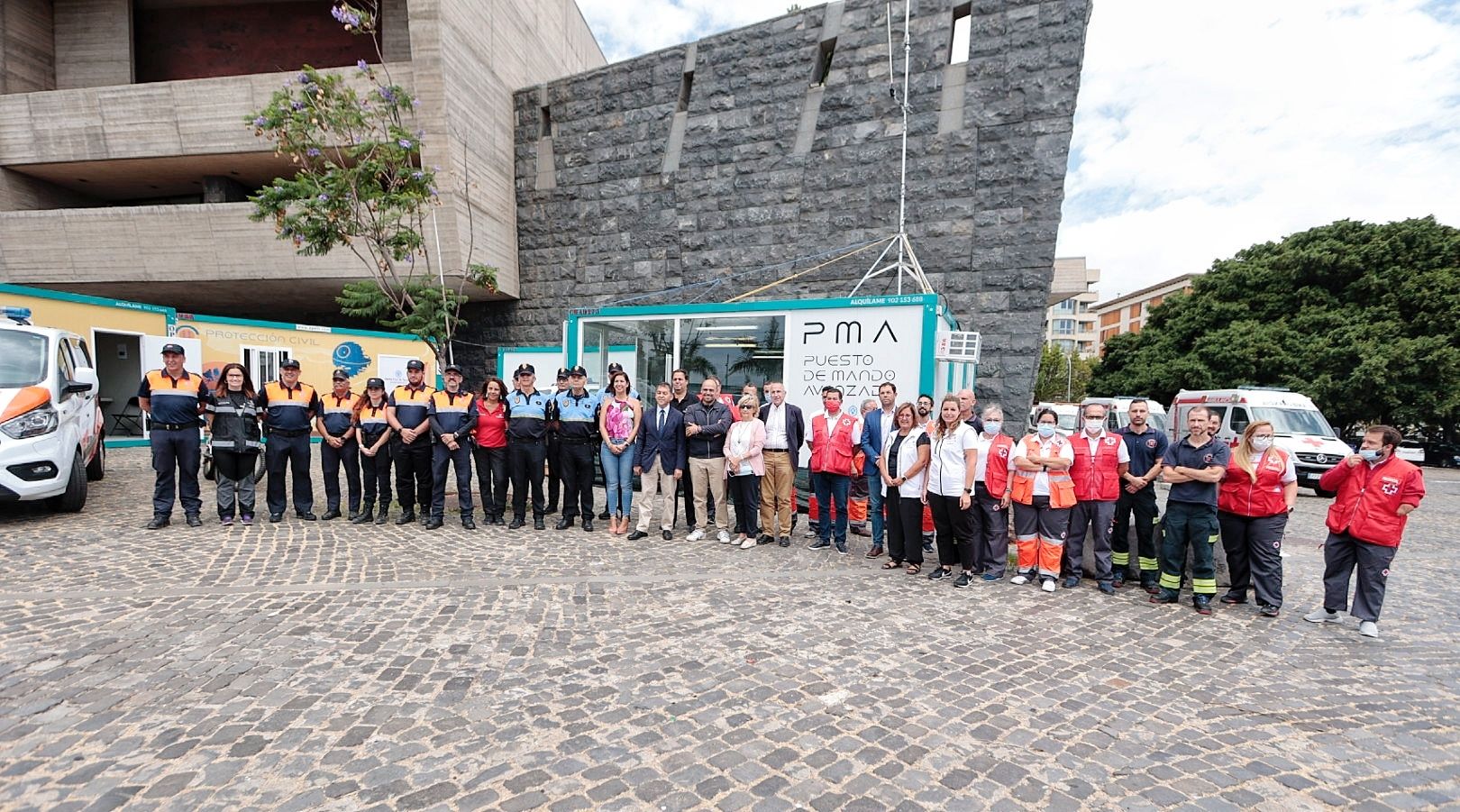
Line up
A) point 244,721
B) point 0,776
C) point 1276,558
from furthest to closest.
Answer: point 1276,558 → point 244,721 → point 0,776

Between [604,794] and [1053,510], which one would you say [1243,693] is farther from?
[604,794]

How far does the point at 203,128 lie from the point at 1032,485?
21.1 metres

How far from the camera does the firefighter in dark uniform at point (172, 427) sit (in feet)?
22.6

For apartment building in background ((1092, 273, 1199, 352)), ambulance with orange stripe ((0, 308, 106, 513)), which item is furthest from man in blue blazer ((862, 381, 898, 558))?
apartment building in background ((1092, 273, 1199, 352))

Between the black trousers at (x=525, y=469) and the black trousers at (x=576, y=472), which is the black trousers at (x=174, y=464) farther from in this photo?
the black trousers at (x=576, y=472)

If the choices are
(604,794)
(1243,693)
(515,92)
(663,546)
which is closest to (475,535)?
(663,546)

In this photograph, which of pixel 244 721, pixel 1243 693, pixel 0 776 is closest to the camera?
pixel 0 776

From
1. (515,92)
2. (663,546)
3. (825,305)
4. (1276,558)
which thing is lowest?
(663,546)

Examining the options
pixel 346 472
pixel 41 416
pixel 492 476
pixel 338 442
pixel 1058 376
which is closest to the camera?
pixel 41 416

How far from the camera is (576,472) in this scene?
25.1 feet

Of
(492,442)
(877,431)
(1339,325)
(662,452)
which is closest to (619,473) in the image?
(662,452)

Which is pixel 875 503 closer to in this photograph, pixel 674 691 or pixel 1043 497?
pixel 1043 497

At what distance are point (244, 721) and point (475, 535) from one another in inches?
162

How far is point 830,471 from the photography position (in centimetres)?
707
